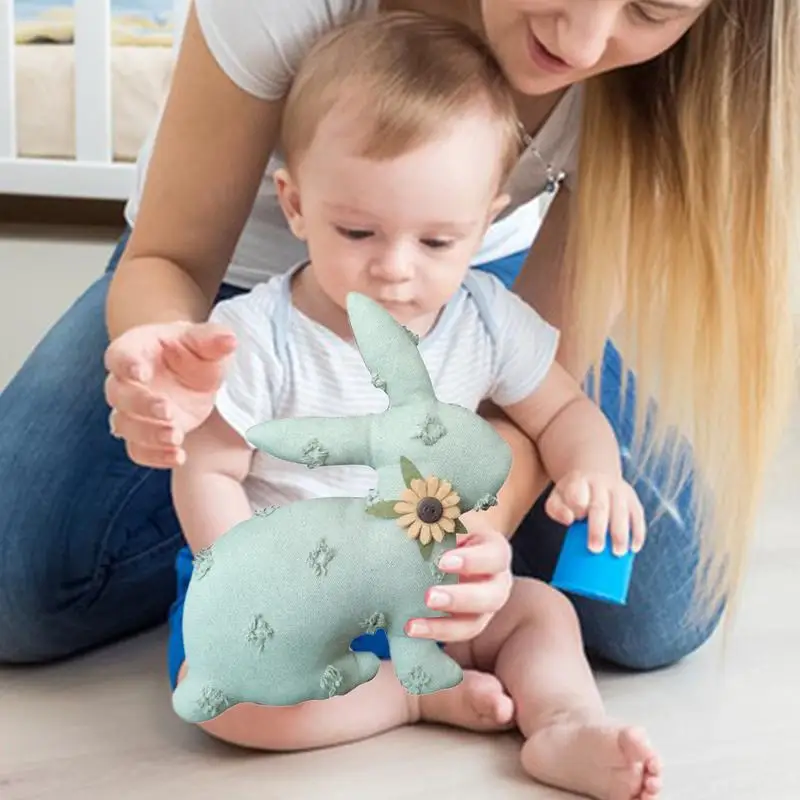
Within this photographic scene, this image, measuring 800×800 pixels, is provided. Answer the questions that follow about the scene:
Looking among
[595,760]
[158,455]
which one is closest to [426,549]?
[158,455]

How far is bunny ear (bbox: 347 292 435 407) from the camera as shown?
0.42 m

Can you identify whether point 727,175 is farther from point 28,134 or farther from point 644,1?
point 28,134

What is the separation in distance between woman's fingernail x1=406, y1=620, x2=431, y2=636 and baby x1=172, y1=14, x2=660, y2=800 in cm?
1

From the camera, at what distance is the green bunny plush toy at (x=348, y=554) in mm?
416

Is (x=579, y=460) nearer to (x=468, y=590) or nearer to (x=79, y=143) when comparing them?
(x=468, y=590)

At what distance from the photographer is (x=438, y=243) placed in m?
0.50

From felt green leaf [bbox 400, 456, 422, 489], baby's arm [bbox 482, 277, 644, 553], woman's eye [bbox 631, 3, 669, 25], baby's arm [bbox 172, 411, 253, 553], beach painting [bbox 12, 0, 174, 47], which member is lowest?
beach painting [bbox 12, 0, 174, 47]

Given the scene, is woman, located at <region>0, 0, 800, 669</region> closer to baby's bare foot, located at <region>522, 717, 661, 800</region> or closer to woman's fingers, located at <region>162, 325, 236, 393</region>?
woman's fingers, located at <region>162, 325, 236, 393</region>

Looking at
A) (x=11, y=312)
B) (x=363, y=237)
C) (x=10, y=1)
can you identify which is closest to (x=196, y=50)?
(x=363, y=237)

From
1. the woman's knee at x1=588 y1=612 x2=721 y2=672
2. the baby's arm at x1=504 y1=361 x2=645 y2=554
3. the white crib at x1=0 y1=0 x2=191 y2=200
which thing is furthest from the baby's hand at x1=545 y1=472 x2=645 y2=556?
the white crib at x1=0 y1=0 x2=191 y2=200

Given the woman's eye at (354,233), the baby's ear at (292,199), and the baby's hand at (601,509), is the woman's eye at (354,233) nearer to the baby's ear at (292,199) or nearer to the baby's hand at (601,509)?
the baby's ear at (292,199)

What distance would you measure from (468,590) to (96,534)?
38 cm

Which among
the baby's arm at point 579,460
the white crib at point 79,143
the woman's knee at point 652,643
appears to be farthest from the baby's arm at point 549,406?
the white crib at point 79,143

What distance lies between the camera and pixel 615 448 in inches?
22.4
